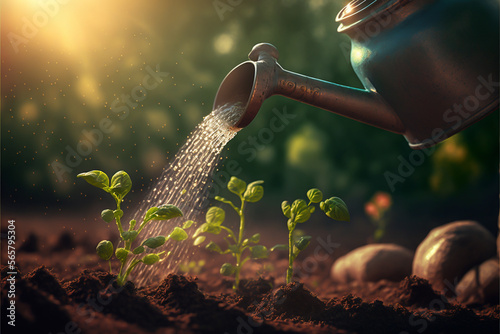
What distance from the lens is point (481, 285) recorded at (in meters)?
1.67

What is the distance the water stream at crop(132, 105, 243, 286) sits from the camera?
1.26 metres

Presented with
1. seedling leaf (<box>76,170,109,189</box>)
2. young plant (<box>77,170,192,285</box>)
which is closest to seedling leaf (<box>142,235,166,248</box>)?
young plant (<box>77,170,192,285</box>)

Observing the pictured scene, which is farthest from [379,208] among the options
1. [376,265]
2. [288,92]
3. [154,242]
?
[154,242]

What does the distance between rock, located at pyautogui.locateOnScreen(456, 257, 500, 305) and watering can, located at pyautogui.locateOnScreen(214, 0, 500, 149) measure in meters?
0.82

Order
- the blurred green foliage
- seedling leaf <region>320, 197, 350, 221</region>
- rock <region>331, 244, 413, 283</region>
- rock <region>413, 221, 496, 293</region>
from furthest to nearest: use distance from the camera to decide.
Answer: the blurred green foliage
rock <region>331, 244, 413, 283</region>
rock <region>413, 221, 496, 293</region>
seedling leaf <region>320, 197, 350, 221</region>

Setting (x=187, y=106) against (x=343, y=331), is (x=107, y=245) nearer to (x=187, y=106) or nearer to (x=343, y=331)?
(x=343, y=331)

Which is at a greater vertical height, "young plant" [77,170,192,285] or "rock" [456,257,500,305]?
"young plant" [77,170,192,285]

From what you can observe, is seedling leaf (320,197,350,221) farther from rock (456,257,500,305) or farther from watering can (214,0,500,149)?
rock (456,257,500,305)

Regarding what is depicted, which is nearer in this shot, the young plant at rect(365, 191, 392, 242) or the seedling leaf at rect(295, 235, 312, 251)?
the seedling leaf at rect(295, 235, 312, 251)

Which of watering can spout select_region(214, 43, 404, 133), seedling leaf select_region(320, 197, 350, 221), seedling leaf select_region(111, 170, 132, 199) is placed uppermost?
watering can spout select_region(214, 43, 404, 133)

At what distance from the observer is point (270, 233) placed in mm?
2822

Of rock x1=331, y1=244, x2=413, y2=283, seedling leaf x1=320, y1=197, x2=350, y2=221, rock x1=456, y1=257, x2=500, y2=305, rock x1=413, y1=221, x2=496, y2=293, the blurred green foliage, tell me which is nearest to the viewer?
seedling leaf x1=320, y1=197, x2=350, y2=221

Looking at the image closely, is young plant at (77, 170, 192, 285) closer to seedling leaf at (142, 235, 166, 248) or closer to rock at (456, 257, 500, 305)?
seedling leaf at (142, 235, 166, 248)

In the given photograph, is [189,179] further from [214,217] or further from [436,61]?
[436,61]
